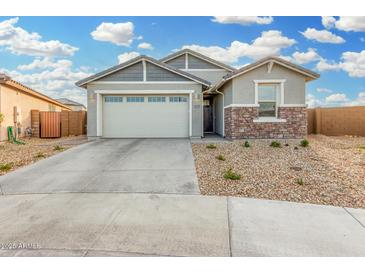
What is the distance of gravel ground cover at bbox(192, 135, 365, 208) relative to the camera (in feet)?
17.1

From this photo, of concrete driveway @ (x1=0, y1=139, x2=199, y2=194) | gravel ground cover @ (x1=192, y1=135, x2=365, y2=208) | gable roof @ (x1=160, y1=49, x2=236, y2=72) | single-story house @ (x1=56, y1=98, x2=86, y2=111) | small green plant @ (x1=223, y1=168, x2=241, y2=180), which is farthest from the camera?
single-story house @ (x1=56, y1=98, x2=86, y2=111)

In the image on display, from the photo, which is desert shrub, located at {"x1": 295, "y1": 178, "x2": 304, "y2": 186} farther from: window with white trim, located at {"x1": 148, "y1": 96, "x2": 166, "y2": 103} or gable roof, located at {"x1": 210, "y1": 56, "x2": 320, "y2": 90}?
window with white trim, located at {"x1": 148, "y1": 96, "x2": 166, "y2": 103}

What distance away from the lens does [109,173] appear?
22.3ft

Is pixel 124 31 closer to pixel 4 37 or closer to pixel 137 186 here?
pixel 4 37

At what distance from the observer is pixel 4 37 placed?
11.3 m

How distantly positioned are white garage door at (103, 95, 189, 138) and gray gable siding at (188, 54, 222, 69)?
5474 millimetres

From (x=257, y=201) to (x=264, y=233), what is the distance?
133 centimetres

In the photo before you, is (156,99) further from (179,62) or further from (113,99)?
(179,62)

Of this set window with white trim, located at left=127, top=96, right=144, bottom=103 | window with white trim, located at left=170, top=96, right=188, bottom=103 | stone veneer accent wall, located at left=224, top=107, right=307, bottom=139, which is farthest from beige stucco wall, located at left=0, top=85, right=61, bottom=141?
stone veneer accent wall, located at left=224, top=107, right=307, bottom=139

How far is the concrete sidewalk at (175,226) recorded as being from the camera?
309 cm

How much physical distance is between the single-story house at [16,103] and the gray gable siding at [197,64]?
34.7 feet

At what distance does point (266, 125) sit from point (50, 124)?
13.1 metres

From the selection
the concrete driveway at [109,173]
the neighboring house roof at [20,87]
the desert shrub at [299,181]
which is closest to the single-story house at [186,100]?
the neighboring house roof at [20,87]
